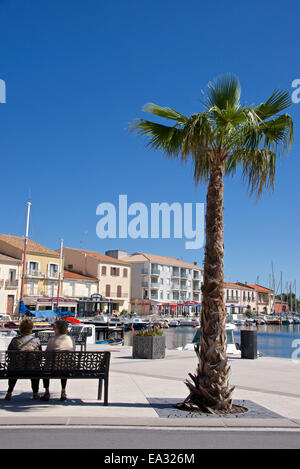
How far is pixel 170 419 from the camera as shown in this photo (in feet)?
21.6

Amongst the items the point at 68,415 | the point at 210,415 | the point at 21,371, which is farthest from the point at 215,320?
the point at 21,371

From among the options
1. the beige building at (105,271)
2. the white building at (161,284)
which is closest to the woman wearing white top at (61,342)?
the beige building at (105,271)

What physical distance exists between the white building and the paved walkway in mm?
70029

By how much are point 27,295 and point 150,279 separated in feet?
109

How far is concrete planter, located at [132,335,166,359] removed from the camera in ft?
48.7

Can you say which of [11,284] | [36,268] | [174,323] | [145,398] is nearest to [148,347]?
[145,398]

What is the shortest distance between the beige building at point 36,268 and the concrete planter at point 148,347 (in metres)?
41.8

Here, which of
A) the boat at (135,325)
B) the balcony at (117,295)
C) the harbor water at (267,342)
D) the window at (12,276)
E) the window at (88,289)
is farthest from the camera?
the balcony at (117,295)

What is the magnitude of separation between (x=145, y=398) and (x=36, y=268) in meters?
52.9

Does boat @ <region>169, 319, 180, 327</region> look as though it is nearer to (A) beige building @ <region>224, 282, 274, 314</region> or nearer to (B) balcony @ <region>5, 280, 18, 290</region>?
(B) balcony @ <region>5, 280, 18, 290</region>

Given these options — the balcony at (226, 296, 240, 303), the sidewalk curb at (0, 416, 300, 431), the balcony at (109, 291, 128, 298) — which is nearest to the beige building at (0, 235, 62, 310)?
the balcony at (109, 291, 128, 298)

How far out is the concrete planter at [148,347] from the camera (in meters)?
14.8

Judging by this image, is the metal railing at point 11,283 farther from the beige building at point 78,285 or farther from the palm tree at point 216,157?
the palm tree at point 216,157

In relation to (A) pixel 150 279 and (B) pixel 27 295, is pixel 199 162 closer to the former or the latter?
(B) pixel 27 295
